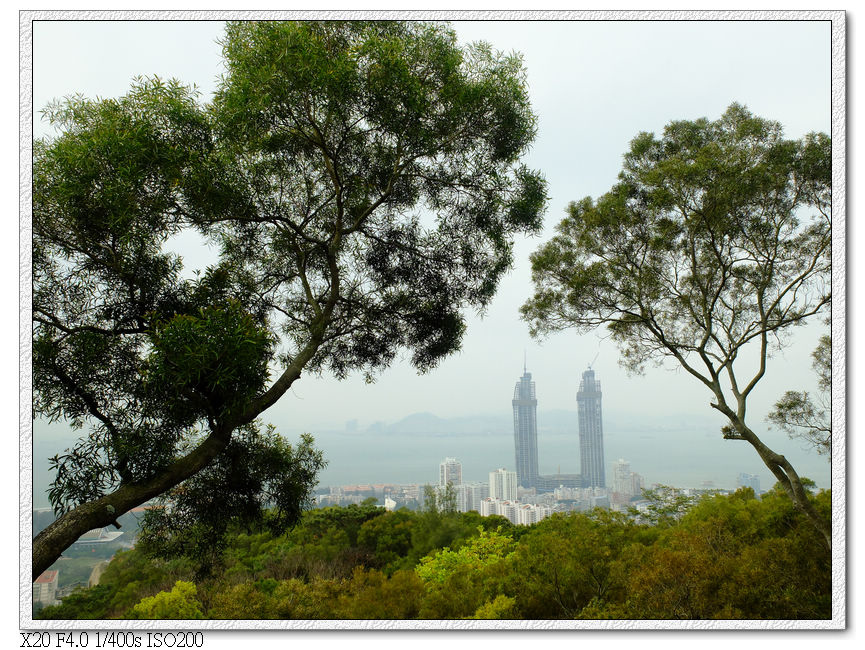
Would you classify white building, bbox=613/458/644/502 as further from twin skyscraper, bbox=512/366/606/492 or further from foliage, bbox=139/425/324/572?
foliage, bbox=139/425/324/572

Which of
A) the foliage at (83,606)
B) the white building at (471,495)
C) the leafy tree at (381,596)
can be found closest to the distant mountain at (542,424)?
the white building at (471,495)

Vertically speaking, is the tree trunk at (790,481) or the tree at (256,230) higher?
the tree at (256,230)

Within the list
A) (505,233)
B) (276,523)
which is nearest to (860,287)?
(505,233)

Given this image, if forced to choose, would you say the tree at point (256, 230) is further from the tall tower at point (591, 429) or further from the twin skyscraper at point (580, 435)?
the tall tower at point (591, 429)

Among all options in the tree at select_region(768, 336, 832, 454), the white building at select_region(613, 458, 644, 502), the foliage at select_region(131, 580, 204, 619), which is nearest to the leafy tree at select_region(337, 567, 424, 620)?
the foliage at select_region(131, 580, 204, 619)

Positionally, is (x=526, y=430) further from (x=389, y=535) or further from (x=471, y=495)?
A: (x=389, y=535)
